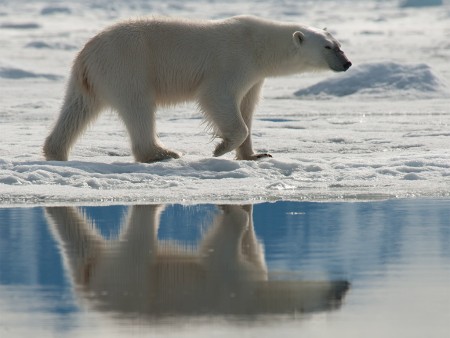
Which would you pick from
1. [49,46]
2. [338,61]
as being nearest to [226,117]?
[338,61]

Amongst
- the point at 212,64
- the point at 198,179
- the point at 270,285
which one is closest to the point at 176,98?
the point at 212,64

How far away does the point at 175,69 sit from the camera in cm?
790

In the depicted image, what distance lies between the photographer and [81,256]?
4.72m

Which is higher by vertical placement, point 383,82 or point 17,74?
point 383,82

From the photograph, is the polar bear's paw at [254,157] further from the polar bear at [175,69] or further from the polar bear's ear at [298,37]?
the polar bear's ear at [298,37]

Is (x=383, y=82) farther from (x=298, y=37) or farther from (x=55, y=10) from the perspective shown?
(x=55, y=10)

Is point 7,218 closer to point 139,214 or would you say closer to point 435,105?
point 139,214

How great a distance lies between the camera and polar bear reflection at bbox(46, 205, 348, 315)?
379 centimetres

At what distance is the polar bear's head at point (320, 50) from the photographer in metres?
8.09

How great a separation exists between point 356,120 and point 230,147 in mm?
3872

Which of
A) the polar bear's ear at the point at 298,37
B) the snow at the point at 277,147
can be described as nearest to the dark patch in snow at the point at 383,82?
the snow at the point at 277,147

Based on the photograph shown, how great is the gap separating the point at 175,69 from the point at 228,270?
12.1 feet

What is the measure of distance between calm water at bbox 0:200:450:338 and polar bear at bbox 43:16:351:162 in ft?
5.44

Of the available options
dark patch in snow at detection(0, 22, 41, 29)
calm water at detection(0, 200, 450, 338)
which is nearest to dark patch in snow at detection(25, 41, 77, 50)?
dark patch in snow at detection(0, 22, 41, 29)
